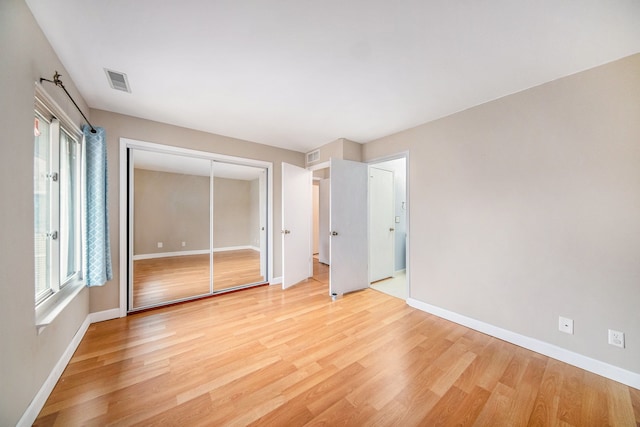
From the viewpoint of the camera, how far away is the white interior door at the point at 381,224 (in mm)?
3775

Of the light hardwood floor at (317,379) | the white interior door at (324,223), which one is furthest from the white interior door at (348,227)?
the white interior door at (324,223)

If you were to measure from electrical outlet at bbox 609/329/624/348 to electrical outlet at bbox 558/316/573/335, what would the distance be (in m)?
0.20

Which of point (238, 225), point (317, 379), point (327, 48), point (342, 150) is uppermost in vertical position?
point (327, 48)

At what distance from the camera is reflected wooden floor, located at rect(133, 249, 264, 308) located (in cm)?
314

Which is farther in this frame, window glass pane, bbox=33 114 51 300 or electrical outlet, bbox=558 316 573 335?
electrical outlet, bbox=558 316 573 335

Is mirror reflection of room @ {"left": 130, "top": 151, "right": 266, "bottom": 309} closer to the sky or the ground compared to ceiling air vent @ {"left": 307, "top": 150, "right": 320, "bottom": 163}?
closer to the ground

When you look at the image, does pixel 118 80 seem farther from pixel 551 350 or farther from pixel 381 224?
pixel 551 350

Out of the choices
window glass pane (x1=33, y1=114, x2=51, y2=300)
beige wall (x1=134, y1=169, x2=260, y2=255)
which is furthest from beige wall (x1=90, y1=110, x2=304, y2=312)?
window glass pane (x1=33, y1=114, x2=51, y2=300)

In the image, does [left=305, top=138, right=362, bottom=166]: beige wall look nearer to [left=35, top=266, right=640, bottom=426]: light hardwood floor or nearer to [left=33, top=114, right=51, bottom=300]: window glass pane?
[left=35, top=266, right=640, bottom=426]: light hardwood floor

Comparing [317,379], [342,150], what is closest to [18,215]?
[317,379]

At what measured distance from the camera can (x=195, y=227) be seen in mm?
Answer: 3939

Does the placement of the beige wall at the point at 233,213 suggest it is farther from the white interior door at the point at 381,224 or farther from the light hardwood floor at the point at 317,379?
the white interior door at the point at 381,224

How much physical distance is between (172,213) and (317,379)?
370cm

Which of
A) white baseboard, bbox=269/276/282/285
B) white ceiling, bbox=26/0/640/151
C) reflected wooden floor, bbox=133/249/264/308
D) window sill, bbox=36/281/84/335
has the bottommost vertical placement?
white baseboard, bbox=269/276/282/285
